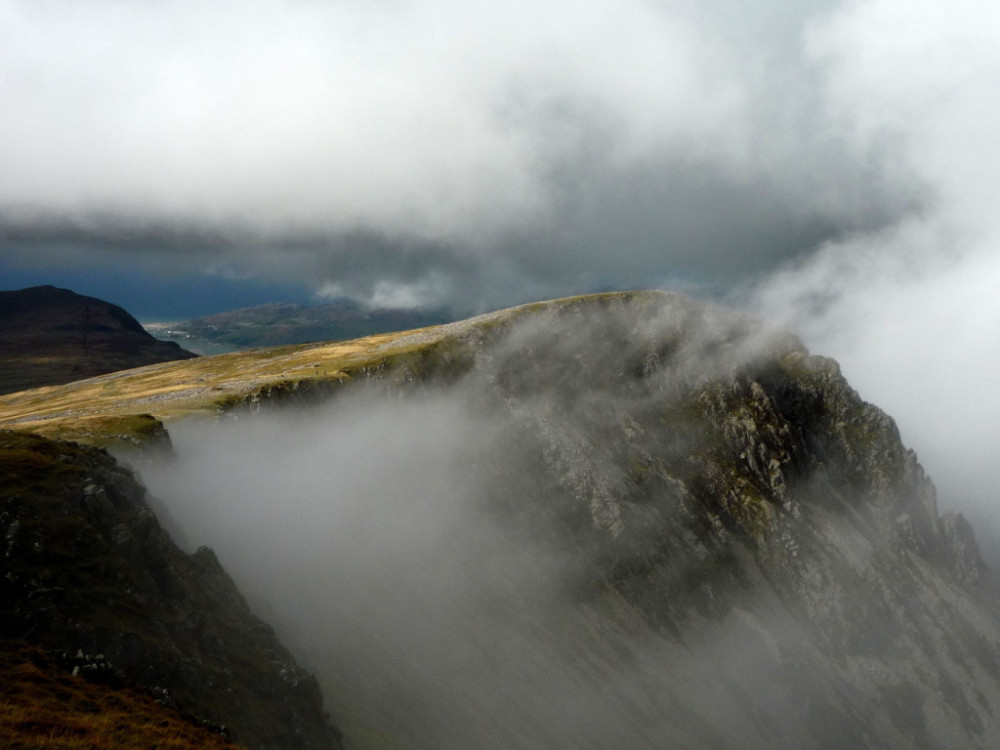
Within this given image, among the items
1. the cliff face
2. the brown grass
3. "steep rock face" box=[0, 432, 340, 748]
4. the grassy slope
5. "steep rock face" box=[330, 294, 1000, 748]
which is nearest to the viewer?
the brown grass

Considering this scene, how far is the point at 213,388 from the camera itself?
102438mm

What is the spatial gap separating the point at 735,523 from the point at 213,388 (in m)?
139

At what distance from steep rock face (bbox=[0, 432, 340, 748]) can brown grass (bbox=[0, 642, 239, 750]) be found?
6.89ft

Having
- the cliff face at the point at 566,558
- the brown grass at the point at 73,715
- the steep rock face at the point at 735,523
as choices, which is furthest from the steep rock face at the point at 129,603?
the steep rock face at the point at 735,523

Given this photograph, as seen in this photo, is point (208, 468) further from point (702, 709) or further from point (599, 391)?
point (702, 709)

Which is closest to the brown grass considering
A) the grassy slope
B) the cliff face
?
the cliff face

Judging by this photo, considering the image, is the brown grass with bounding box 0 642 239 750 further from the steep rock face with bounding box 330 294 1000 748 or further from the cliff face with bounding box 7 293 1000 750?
the steep rock face with bounding box 330 294 1000 748

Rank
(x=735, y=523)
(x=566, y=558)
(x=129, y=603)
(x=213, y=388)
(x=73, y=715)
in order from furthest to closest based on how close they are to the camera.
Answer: (x=735, y=523) → (x=566, y=558) → (x=213, y=388) → (x=129, y=603) → (x=73, y=715)

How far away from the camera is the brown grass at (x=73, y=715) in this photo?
21.1 metres

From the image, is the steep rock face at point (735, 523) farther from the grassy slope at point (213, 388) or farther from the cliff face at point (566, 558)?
Answer: the grassy slope at point (213, 388)

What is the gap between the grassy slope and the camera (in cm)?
6706

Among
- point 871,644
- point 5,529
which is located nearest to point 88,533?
point 5,529

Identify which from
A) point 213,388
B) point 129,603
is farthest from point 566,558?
point 129,603

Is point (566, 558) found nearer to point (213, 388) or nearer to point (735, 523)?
point (735, 523)
